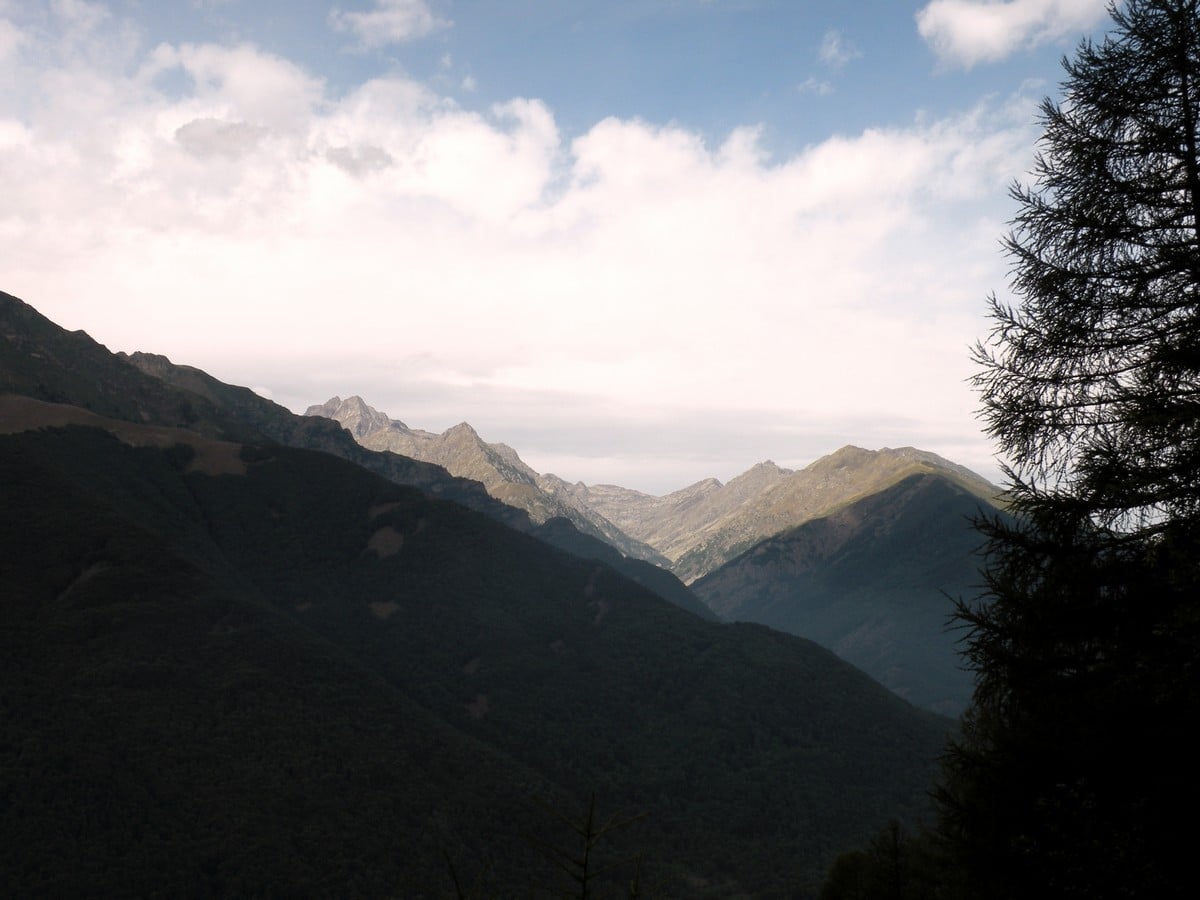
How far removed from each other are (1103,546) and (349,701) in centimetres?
10117

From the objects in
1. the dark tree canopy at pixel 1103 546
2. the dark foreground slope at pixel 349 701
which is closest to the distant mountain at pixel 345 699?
the dark foreground slope at pixel 349 701

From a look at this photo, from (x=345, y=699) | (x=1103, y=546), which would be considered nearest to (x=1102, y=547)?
(x=1103, y=546)

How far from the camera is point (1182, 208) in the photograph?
10.5 metres

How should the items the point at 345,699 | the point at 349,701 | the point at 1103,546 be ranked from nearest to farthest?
the point at 1103,546
the point at 345,699
the point at 349,701

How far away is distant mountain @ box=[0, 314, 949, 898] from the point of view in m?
69.4

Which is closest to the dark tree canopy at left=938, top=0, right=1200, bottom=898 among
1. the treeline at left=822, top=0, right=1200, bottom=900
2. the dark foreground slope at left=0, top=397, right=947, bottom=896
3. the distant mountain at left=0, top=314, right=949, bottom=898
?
the treeline at left=822, top=0, right=1200, bottom=900

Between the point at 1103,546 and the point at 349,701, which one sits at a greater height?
the point at 1103,546

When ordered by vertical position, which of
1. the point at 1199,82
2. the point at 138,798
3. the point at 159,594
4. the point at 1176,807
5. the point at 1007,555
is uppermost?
the point at 1199,82

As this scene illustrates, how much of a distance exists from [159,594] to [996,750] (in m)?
115

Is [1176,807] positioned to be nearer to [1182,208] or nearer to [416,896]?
[1182,208]

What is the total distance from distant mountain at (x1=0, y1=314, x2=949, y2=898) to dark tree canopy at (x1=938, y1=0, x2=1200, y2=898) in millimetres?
58260

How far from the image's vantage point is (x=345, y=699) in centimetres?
9769

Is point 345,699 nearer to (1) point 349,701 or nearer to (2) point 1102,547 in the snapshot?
(1) point 349,701

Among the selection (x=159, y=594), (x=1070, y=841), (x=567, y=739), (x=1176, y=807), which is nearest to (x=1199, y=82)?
(x=1176, y=807)
